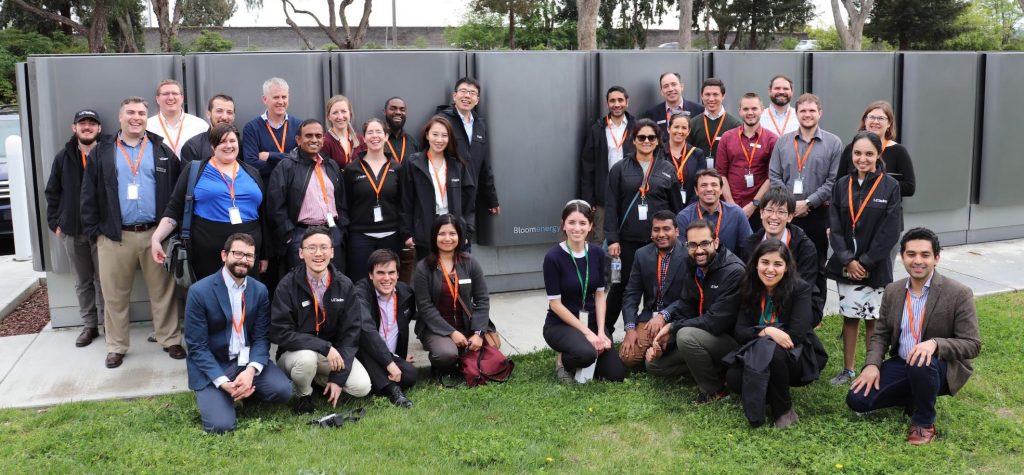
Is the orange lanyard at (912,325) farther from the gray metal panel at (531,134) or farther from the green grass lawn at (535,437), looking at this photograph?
the gray metal panel at (531,134)

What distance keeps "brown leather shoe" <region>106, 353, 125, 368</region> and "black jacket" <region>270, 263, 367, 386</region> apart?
5.02ft

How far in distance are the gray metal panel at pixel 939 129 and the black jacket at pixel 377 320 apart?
574cm

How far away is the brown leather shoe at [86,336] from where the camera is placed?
614 cm

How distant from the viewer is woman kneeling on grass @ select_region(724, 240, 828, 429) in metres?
4.46

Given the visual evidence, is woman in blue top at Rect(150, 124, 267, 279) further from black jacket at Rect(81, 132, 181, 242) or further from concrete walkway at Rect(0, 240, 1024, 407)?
concrete walkway at Rect(0, 240, 1024, 407)

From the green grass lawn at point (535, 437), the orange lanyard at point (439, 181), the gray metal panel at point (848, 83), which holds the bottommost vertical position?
the green grass lawn at point (535, 437)

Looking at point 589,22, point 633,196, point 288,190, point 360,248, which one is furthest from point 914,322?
point 589,22

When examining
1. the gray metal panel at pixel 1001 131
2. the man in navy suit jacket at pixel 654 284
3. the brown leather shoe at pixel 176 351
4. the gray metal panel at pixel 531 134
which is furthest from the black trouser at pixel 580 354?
the gray metal panel at pixel 1001 131

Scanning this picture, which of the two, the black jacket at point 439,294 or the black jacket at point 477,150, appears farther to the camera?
the black jacket at point 477,150

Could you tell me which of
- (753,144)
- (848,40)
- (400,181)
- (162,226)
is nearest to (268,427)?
(162,226)

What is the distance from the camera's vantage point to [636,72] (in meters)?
7.64

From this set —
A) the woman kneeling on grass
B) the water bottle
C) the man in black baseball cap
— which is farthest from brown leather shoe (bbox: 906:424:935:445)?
the man in black baseball cap

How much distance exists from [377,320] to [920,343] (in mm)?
3007

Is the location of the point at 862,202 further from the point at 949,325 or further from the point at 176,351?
the point at 176,351
